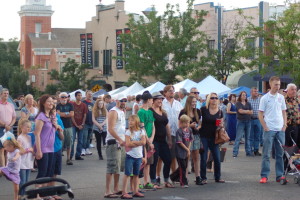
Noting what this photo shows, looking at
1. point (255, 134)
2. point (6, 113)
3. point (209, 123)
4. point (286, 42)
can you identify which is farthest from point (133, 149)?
point (286, 42)

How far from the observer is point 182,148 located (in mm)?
12352

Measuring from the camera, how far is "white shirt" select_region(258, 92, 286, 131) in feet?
41.2

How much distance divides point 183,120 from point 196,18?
93.6 feet

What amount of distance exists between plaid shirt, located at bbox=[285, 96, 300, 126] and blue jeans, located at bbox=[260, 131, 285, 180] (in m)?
1.03

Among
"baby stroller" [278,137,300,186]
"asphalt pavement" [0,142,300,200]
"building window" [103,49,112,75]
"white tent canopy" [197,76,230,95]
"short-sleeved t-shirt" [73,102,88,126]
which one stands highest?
"building window" [103,49,112,75]

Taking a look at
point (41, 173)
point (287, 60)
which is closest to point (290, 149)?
point (41, 173)

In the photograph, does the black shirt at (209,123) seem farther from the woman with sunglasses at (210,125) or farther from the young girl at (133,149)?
the young girl at (133,149)

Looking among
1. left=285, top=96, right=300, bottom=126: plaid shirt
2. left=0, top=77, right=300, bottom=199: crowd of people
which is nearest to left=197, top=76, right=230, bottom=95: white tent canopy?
left=0, top=77, right=300, bottom=199: crowd of people

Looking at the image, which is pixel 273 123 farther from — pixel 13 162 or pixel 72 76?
pixel 72 76

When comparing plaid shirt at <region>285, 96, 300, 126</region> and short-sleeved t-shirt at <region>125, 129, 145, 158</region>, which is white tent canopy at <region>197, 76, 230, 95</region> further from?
short-sleeved t-shirt at <region>125, 129, 145, 158</region>

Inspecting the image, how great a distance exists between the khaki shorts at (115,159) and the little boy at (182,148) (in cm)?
129

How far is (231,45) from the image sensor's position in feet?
131

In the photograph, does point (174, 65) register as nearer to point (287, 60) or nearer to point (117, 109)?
point (287, 60)

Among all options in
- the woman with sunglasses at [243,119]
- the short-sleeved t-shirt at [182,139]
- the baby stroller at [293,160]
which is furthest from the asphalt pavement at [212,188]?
the woman with sunglasses at [243,119]
